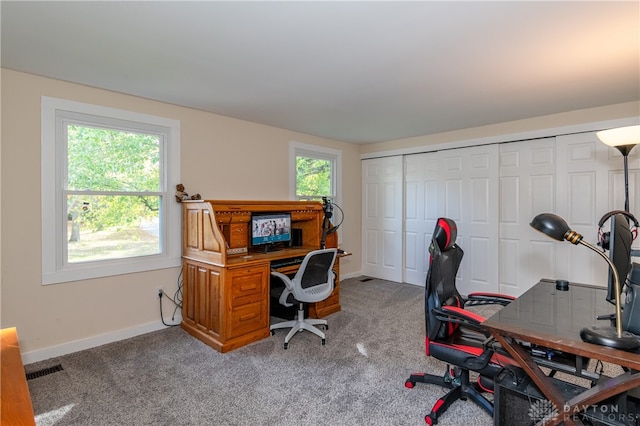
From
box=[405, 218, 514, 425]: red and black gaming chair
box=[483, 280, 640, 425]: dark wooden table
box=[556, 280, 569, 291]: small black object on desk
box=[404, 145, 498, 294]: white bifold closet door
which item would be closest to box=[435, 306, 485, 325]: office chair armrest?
box=[405, 218, 514, 425]: red and black gaming chair

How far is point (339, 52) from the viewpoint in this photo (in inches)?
85.5

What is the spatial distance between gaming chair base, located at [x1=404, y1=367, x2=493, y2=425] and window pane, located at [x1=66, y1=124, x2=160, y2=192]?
2980 millimetres

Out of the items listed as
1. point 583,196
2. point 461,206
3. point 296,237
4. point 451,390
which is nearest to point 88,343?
point 296,237

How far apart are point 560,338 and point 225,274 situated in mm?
2354

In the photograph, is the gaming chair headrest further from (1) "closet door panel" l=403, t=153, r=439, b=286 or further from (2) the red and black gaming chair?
(1) "closet door panel" l=403, t=153, r=439, b=286

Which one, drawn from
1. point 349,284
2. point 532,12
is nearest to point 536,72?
point 532,12

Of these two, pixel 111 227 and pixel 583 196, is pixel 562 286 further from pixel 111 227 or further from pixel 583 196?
pixel 111 227

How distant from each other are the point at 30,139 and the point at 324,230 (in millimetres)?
2888

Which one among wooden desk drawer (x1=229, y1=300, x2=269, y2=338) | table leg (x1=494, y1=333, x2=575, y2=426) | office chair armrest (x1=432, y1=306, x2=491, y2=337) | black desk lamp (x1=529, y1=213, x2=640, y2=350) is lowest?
wooden desk drawer (x1=229, y1=300, x2=269, y2=338)

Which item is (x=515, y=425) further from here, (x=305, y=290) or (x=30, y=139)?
(x=30, y=139)

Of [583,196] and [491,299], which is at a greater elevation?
[583,196]

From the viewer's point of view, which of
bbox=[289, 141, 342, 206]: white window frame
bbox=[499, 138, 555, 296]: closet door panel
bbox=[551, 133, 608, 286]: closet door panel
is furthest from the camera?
bbox=[289, 141, 342, 206]: white window frame

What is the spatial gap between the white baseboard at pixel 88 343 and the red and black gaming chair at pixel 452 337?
2.53 m

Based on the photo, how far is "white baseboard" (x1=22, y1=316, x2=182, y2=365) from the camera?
261cm
